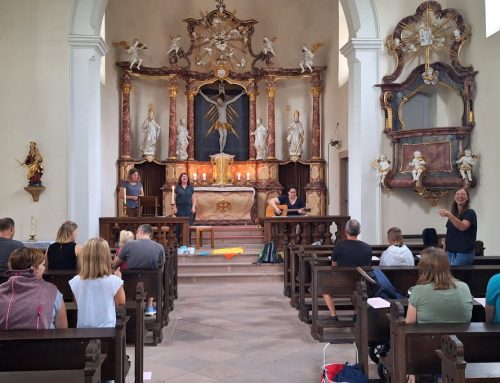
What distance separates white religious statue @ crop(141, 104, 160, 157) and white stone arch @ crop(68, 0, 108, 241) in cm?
605

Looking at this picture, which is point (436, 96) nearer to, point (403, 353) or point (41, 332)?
point (403, 353)

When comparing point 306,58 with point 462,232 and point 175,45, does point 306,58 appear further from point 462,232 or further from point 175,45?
point 462,232

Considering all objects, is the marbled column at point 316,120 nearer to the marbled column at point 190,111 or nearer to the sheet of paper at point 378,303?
the marbled column at point 190,111

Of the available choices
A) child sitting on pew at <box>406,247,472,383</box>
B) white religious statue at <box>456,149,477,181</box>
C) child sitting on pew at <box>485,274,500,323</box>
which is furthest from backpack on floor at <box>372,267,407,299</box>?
white religious statue at <box>456,149,477,181</box>

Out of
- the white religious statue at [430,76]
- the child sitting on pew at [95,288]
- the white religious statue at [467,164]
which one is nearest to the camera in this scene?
the child sitting on pew at [95,288]

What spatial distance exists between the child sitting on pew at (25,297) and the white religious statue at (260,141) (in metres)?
13.8

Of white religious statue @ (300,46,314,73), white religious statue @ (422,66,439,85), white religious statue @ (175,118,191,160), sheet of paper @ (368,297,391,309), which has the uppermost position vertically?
white religious statue @ (300,46,314,73)

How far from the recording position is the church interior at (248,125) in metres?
8.95

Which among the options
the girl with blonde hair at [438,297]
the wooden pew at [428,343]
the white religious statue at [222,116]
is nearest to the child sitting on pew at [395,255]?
the girl with blonde hair at [438,297]

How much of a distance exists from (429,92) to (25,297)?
9415mm

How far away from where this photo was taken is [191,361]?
5641mm

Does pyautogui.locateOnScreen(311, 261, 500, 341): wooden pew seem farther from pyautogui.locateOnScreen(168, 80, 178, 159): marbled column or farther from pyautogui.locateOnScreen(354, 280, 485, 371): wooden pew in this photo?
pyautogui.locateOnScreen(168, 80, 178, 159): marbled column

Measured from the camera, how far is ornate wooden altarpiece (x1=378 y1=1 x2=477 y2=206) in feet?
33.5

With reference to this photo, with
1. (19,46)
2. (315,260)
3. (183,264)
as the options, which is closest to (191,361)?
(315,260)
